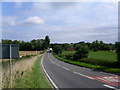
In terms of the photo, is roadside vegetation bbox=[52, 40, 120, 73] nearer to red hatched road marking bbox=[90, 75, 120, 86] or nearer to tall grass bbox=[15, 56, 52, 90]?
red hatched road marking bbox=[90, 75, 120, 86]

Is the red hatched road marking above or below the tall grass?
below

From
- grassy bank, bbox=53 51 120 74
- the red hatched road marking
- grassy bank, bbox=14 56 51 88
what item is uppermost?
grassy bank, bbox=14 56 51 88

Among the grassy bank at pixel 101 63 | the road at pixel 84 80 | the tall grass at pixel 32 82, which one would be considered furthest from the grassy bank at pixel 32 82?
the grassy bank at pixel 101 63

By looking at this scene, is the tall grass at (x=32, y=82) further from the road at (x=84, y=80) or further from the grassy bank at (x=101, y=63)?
the grassy bank at (x=101, y=63)

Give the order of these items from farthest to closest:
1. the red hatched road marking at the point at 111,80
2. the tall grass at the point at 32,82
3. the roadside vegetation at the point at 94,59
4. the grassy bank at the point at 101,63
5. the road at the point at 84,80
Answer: the roadside vegetation at the point at 94,59 → the grassy bank at the point at 101,63 → the red hatched road marking at the point at 111,80 → the road at the point at 84,80 → the tall grass at the point at 32,82

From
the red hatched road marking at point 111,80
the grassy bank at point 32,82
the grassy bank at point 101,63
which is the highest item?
the grassy bank at point 32,82

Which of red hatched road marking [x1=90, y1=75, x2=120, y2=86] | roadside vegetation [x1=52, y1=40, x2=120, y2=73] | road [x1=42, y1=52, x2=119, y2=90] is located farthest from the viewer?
roadside vegetation [x1=52, y1=40, x2=120, y2=73]

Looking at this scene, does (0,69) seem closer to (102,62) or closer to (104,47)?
(102,62)

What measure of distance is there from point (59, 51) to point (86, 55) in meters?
45.8

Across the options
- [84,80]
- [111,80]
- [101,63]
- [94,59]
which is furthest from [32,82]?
[94,59]

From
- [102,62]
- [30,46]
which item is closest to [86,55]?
[102,62]

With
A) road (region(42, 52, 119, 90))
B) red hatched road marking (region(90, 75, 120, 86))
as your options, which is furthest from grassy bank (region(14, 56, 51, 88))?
red hatched road marking (region(90, 75, 120, 86))

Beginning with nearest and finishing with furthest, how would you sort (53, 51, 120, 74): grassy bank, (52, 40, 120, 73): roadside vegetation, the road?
the road → (53, 51, 120, 74): grassy bank → (52, 40, 120, 73): roadside vegetation

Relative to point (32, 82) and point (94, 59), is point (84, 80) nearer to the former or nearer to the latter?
point (32, 82)
